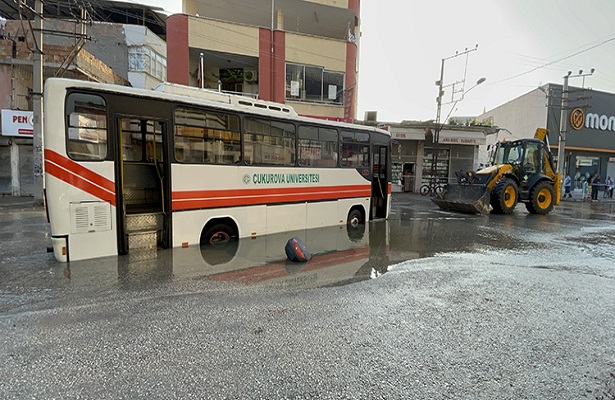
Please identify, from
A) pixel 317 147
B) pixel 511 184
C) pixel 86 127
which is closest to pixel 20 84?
pixel 86 127

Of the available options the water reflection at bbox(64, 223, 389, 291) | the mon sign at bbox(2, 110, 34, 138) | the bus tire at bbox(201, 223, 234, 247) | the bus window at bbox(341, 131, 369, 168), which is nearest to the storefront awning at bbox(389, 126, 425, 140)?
the bus window at bbox(341, 131, 369, 168)

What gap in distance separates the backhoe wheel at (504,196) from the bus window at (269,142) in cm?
1028

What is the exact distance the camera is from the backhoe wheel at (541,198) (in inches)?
616

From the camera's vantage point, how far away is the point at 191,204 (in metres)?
7.17

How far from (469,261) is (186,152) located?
6.27m

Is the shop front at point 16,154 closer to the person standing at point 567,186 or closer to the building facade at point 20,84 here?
the building facade at point 20,84

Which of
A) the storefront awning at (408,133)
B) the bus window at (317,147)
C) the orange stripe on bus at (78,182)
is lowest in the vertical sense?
the orange stripe on bus at (78,182)

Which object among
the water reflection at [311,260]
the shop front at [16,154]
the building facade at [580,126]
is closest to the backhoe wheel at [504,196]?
the water reflection at [311,260]

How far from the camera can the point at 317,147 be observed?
380 inches

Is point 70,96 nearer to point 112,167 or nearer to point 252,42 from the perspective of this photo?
point 112,167

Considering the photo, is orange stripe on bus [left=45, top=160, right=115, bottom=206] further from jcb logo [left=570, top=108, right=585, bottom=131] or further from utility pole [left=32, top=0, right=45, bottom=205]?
jcb logo [left=570, top=108, right=585, bottom=131]

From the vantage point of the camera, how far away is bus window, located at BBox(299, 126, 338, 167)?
30.4 feet

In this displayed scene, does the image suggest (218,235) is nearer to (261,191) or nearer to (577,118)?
(261,191)

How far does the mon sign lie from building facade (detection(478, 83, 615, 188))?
1298 inches
